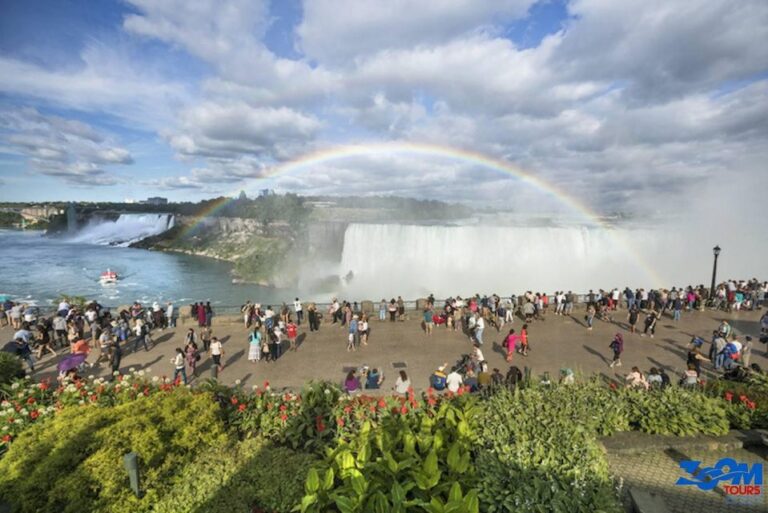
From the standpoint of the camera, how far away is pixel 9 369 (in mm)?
7863

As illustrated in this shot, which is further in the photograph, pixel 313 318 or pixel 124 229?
pixel 124 229

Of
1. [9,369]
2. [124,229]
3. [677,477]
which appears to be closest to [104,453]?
[9,369]

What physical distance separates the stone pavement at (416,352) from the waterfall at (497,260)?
65.3 feet

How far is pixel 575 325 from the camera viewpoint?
47.1ft

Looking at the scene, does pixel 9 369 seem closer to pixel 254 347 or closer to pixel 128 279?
pixel 254 347

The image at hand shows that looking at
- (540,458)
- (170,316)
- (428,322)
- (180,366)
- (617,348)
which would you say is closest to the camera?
(540,458)

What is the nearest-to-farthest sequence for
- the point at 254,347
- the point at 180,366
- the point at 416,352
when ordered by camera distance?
the point at 180,366 < the point at 254,347 < the point at 416,352

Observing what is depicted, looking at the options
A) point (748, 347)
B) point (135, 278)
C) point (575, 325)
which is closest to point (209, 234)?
point (135, 278)

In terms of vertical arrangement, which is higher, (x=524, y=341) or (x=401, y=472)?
(x=401, y=472)

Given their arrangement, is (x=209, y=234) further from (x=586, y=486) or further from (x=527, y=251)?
(x=586, y=486)

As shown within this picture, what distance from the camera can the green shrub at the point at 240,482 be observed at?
3949 millimetres

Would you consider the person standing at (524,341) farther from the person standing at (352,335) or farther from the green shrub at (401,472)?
the green shrub at (401,472)

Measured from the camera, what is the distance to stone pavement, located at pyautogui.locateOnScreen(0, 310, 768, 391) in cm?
1012

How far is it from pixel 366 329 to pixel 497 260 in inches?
1050
